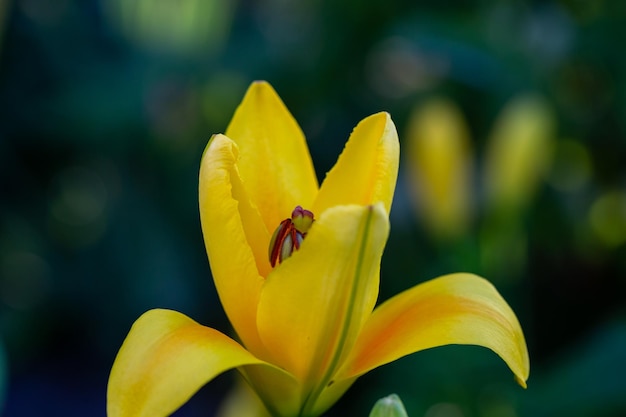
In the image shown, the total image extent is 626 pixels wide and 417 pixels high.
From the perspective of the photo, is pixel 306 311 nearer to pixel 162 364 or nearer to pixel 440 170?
pixel 162 364

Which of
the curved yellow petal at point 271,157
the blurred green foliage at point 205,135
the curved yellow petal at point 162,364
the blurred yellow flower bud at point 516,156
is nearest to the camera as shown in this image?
the curved yellow petal at point 162,364

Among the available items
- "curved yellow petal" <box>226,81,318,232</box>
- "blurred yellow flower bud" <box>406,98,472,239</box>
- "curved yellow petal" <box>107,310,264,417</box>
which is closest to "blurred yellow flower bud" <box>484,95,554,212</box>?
"blurred yellow flower bud" <box>406,98,472,239</box>

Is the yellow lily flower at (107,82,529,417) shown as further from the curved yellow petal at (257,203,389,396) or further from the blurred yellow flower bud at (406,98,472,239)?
the blurred yellow flower bud at (406,98,472,239)

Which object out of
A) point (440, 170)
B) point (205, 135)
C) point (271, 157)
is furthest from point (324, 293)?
point (205, 135)

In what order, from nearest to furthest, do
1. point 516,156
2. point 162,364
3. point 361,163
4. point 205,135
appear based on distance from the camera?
point 162,364
point 361,163
point 516,156
point 205,135

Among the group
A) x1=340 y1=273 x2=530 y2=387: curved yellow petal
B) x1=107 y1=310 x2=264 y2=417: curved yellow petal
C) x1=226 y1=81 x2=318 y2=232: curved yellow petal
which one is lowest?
x1=340 y1=273 x2=530 y2=387: curved yellow petal

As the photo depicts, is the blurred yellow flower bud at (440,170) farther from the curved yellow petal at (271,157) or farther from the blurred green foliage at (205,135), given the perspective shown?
the curved yellow petal at (271,157)

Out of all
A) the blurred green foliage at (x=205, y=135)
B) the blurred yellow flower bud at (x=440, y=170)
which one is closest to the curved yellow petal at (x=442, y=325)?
the blurred yellow flower bud at (x=440, y=170)
